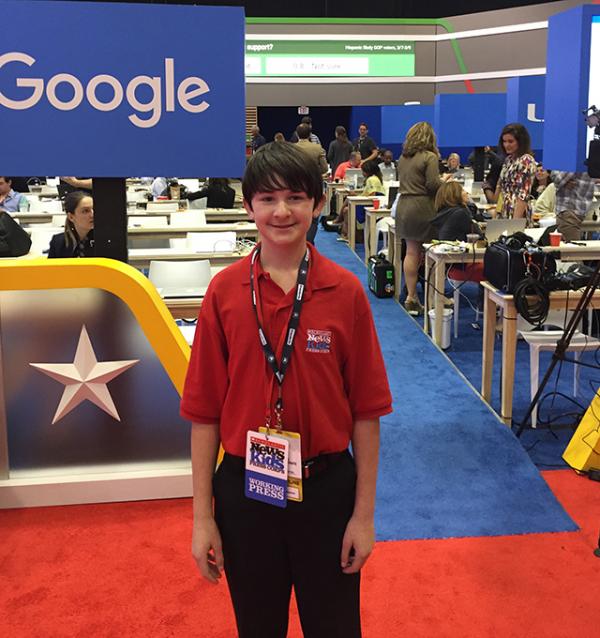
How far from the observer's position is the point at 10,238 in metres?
5.29

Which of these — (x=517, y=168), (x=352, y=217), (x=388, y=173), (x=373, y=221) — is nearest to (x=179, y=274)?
(x=517, y=168)

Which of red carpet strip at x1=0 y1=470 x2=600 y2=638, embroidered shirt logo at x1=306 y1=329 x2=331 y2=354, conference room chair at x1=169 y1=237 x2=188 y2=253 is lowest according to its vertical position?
red carpet strip at x1=0 y1=470 x2=600 y2=638

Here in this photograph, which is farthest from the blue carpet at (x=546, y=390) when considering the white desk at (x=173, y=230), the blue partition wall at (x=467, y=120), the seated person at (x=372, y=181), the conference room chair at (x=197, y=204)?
the blue partition wall at (x=467, y=120)

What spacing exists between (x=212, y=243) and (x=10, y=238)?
134 cm

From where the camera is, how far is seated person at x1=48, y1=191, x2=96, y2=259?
441cm

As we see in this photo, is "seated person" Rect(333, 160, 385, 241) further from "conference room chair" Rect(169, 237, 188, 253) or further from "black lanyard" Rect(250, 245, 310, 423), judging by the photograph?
"black lanyard" Rect(250, 245, 310, 423)

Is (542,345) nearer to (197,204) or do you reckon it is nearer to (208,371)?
(208,371)

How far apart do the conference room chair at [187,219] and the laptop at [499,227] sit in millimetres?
2442

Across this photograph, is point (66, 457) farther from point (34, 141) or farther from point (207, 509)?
point (207, 509)

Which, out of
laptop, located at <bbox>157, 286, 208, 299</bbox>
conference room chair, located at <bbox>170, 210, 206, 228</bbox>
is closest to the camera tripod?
laptop, located at <bbox>157, 286, 208, 299</bbox>

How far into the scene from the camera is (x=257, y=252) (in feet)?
5.48

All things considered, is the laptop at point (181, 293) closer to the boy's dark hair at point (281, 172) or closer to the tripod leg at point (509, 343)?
the tripod leg at point (509, 343)

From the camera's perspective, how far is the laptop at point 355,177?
11141 mm

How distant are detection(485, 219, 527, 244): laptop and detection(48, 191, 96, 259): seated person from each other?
287cm
